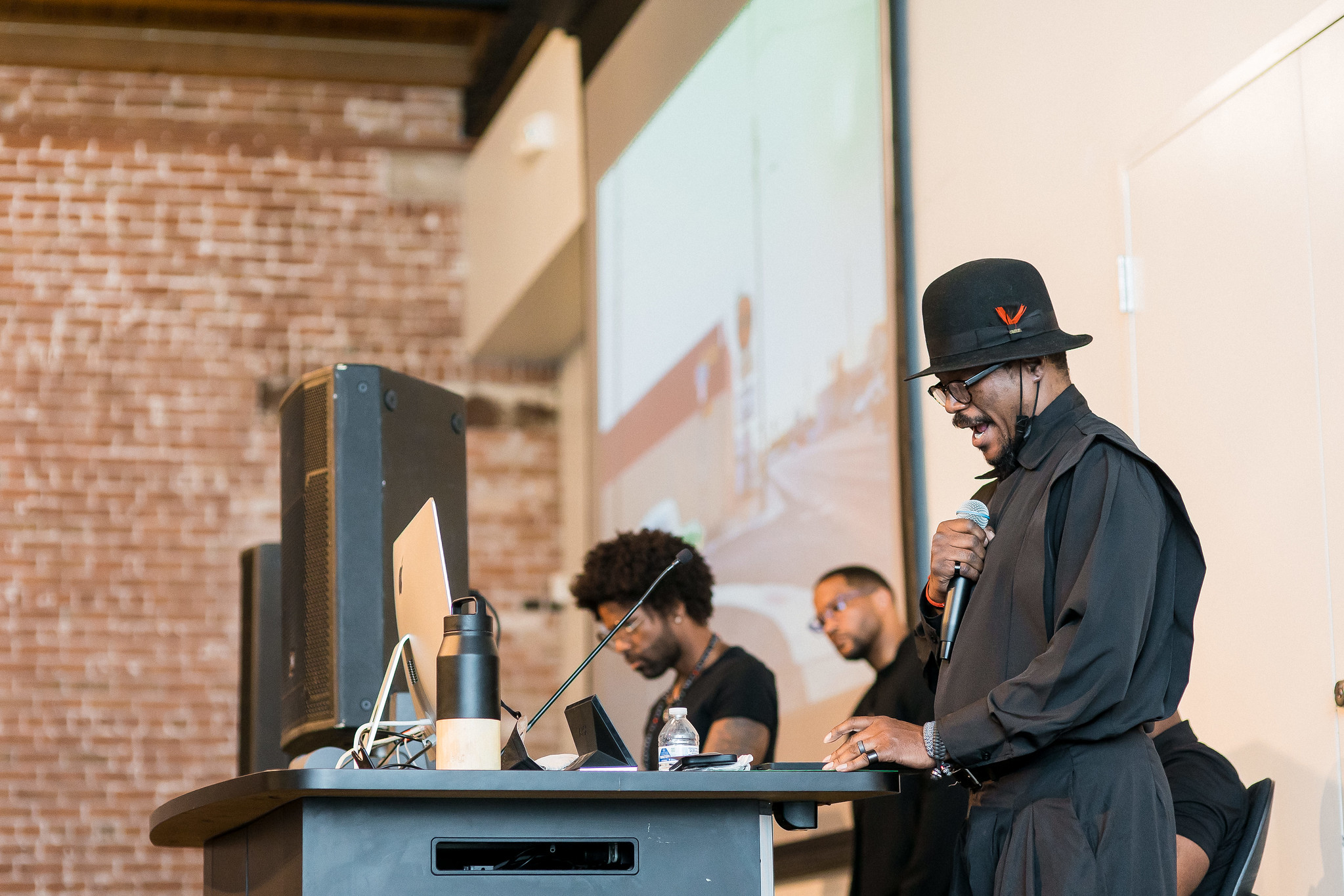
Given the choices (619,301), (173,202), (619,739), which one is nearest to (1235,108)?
(619,739)

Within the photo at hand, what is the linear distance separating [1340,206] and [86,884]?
5.75m

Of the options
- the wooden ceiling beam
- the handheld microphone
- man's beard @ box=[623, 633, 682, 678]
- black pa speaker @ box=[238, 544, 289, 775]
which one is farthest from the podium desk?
the wooden ceiling beam

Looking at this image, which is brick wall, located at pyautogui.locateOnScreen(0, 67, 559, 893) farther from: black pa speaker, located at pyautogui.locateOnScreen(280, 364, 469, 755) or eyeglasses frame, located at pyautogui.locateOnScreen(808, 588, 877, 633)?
black pa speaker, located at pyautogui.locateOnScreen(280, 364, 469, 755)

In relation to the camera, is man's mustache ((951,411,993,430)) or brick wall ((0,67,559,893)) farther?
brick wall ((0,67,559,893))

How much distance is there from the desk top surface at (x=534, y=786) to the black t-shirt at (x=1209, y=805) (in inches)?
26.4

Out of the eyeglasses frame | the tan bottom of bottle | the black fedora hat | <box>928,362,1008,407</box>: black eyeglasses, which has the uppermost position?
the black fedora hat

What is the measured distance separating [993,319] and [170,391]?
5.52 m

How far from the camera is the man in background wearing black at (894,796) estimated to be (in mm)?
2959

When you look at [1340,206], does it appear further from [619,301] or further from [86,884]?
[86,884]

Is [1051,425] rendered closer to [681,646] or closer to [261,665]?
[681,646]

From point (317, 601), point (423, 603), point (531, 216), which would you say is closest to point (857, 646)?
point (317, 601)

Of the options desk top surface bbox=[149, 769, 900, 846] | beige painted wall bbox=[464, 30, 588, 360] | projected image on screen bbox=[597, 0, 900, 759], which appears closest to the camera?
desk top surface bbox=[149, 769, 900, 846]

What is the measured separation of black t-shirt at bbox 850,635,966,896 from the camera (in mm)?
2949

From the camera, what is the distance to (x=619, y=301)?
18.3ft
